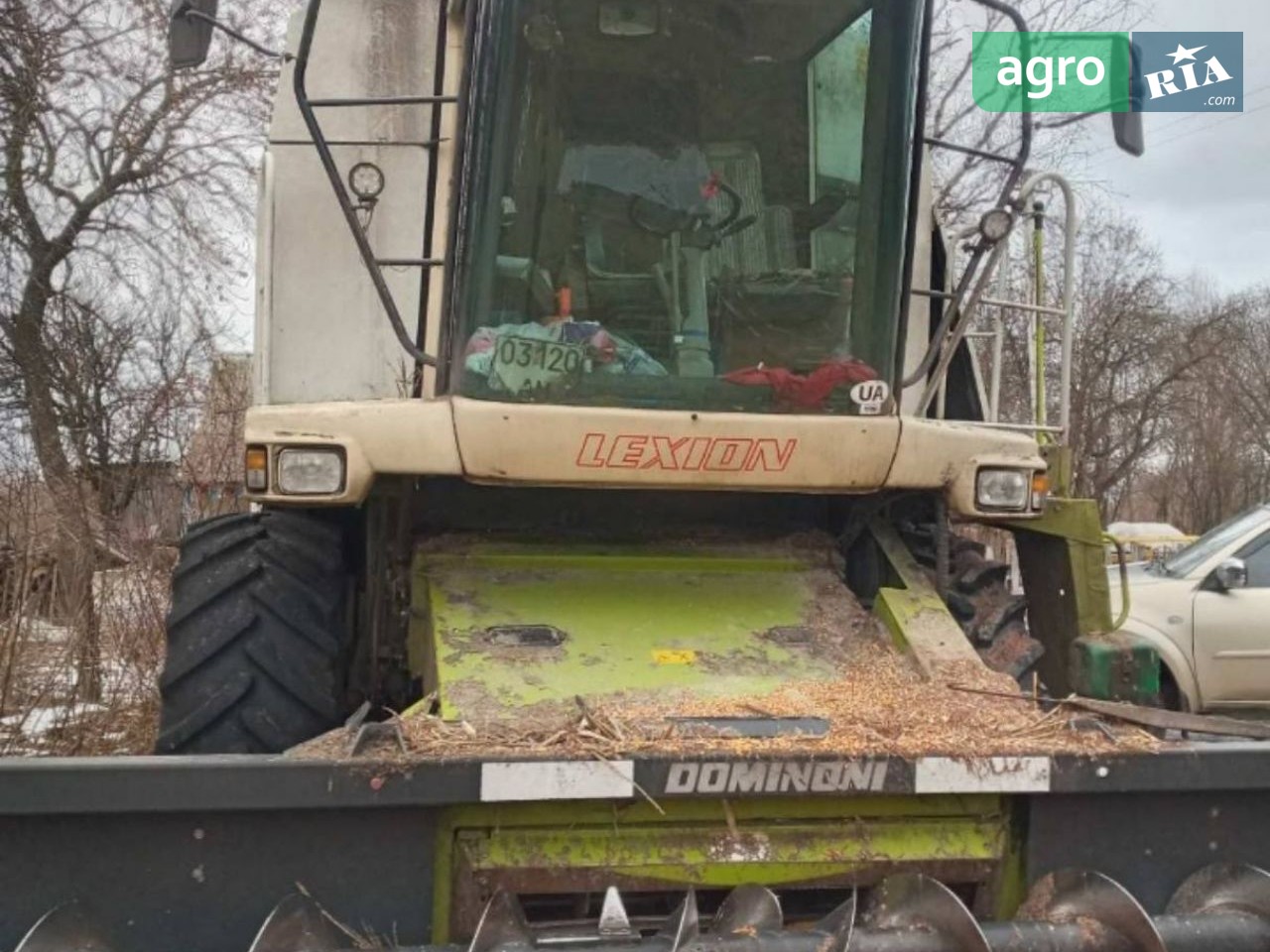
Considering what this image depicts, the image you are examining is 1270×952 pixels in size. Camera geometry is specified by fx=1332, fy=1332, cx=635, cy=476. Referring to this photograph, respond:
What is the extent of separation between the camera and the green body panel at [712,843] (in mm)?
3061

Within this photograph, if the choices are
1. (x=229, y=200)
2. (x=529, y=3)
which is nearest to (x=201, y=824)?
(x=529, y=3)

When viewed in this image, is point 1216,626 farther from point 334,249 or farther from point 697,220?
point 334,249

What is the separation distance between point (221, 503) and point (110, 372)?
599 centimetres

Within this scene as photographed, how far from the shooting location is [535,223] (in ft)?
12.2

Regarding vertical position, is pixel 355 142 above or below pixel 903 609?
above

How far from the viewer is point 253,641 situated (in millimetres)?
3676

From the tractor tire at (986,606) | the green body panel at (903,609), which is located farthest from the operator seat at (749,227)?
the tractor tire at (986,606)

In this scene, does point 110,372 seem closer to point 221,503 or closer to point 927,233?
point 221,503

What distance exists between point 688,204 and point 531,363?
25.9 inches

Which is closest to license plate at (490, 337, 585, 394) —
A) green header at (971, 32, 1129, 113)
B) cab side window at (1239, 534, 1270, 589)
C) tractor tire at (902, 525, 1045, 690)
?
tractor tire at (902, 525, 1045, 690)

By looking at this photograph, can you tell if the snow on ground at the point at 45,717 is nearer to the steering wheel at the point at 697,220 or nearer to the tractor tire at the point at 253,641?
the tractor tire at the point at 253,641

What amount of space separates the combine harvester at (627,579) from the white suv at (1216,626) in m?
4.84

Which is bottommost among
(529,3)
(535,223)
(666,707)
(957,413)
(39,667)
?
(39,667)

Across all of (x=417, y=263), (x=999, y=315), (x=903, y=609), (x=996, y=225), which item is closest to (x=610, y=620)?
(x=903, y=609)
